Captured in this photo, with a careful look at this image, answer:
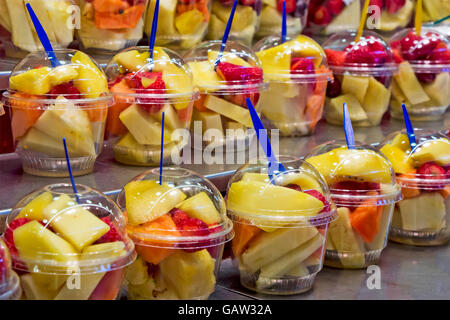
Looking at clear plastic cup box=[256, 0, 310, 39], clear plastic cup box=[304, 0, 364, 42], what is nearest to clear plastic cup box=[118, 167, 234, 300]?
clear plastic cup box=[256, 0, 310, 39]

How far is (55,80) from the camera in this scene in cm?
204

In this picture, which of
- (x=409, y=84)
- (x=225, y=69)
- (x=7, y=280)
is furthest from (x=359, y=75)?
(x=7, y=280)

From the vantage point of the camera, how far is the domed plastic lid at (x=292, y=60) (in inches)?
106

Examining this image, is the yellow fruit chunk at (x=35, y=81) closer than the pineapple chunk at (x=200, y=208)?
No

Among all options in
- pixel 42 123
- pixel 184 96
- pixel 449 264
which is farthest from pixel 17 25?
pixel 449 264

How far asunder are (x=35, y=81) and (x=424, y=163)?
1.11 m

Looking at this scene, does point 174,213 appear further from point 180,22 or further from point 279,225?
point 180,22

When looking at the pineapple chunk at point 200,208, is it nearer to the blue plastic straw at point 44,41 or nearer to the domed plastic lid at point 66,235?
the domed plastic lid at point 66,235

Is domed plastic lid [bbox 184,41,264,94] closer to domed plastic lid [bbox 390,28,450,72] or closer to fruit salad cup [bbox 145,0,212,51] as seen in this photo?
fruit salad cup [bbox 145,0,212,51]

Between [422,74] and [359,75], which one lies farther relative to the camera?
[422,74]

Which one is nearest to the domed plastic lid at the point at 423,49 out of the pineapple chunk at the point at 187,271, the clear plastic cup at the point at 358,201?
the clear plastic cup at the point at 358,201

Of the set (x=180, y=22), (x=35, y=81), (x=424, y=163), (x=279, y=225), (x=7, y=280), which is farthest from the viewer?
(x=180, y=22)

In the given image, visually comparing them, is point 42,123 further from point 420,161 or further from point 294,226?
point 420,161

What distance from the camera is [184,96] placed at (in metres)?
2.25
